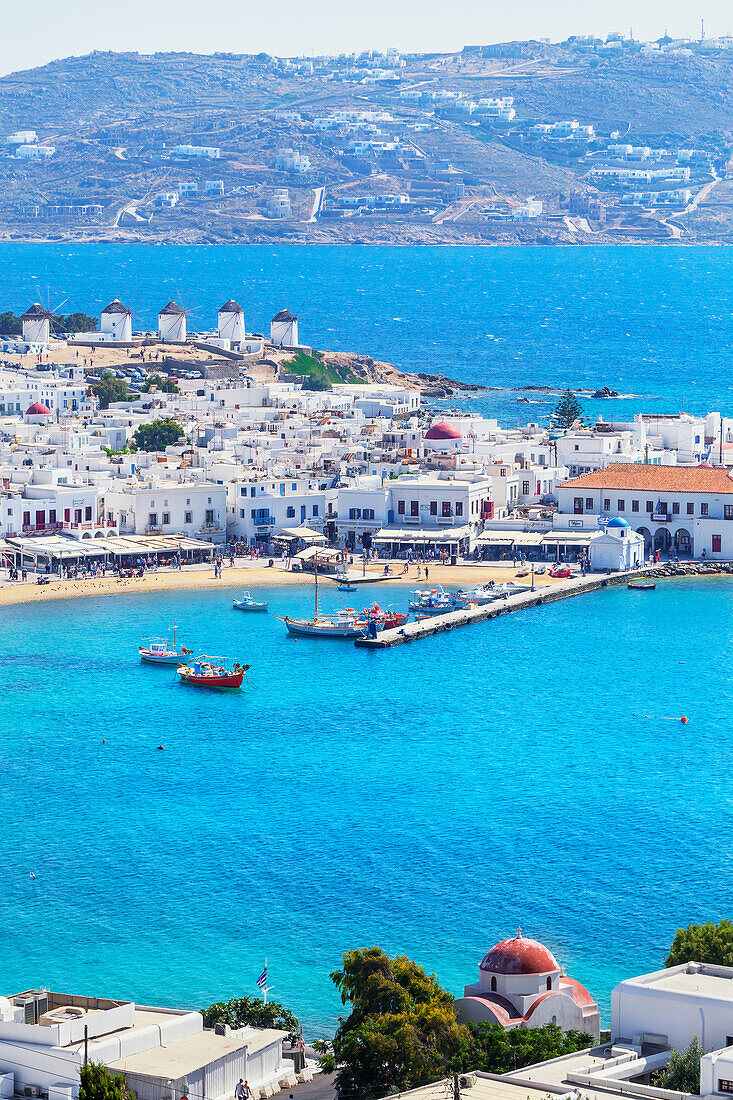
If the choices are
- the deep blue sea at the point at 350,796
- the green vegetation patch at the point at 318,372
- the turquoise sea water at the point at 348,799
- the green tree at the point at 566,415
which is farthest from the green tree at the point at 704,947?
Answer: the green vegetation patch at the point at 318,372

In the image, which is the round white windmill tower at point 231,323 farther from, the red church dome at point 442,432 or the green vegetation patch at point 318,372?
the red church dome at point 442,432

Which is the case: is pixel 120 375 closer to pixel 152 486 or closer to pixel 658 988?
pixel 152 486

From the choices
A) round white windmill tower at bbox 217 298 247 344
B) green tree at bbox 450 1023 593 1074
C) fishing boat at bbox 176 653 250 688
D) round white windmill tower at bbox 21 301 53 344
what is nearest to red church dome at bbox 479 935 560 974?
green tree at bbox 450 1023 593 1074

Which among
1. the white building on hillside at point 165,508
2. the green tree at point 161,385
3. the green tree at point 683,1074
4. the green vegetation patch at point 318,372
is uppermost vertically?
the green vegetation patch at point 318,372

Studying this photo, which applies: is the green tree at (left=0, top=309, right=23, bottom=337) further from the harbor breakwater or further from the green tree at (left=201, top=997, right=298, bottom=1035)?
the green tree at (left=201, top=997, right=298, bottom=1035)

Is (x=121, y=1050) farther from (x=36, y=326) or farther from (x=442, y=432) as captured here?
(x=36, y=326)

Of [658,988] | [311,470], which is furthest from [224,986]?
[311,470]
